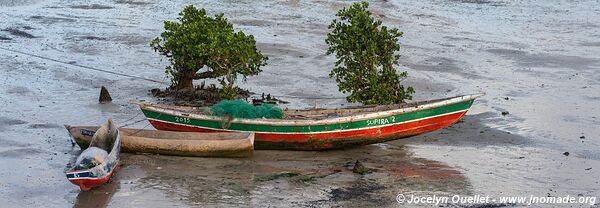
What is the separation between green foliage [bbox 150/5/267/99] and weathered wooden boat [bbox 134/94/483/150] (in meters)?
2.70

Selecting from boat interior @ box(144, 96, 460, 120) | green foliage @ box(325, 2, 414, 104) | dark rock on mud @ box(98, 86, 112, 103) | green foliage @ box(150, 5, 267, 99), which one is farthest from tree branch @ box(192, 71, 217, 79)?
green foliage @ box(325, 2, 414, 104)

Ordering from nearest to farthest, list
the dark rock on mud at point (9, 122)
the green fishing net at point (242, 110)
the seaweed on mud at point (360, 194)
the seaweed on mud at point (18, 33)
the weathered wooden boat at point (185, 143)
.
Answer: the seaweed on mud at point (360, 194) → the weathered wooden boat at point (185, 143) → the green fishing net at point (242, 110) → the dark rock on mud at point (9, 122) → the seaweed on mud at point (18, 33)

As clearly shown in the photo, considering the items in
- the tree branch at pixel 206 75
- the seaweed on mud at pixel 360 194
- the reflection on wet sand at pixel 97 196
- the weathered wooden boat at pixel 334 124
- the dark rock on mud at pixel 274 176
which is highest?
the tree branch at pixel 206 75

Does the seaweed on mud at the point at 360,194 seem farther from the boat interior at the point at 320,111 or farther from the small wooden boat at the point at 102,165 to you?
the small wooden boat at the point at 102,165

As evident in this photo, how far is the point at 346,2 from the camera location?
40.4 m

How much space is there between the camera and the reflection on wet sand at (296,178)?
16078 millimetres

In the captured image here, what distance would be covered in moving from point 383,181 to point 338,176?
2.79 ft

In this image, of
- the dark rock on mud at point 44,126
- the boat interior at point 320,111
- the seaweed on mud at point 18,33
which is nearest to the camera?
the boat interior at point 320,111

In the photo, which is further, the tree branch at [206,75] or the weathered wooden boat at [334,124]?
the tree branch at [206,75]

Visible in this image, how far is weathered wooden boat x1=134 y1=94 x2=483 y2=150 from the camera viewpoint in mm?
18562

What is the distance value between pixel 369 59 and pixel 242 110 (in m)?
3.41

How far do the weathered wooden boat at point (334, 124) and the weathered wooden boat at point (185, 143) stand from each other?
1.54 ft

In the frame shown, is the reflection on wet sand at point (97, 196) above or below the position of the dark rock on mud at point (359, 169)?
below

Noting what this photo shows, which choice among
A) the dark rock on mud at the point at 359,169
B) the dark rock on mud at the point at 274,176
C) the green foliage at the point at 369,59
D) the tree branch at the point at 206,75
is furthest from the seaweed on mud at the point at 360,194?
the tree branch at the point at 206,75
